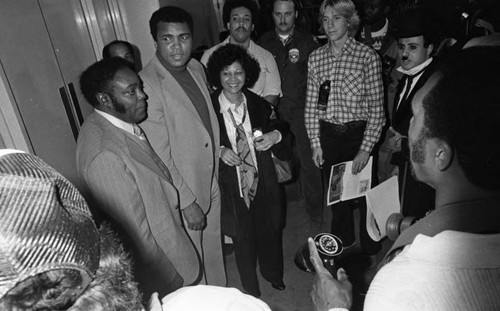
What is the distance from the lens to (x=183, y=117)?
223cm

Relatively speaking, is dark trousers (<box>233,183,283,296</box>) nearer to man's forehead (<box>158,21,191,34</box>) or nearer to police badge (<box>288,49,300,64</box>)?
man's forehead (<box>158,21,191,34</box>)

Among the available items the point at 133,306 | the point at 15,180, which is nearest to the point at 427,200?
the point at 133,306

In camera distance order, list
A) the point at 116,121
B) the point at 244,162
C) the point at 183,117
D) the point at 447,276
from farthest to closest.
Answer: the point at 244,162
the point at 183,117
the point at 116,121
the point at 447,276

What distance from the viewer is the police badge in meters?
3.36

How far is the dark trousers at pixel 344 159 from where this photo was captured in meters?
2.79

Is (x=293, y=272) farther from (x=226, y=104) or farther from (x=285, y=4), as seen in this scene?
(x=285, y=4)

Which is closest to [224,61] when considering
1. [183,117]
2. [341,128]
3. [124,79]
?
[183,117]

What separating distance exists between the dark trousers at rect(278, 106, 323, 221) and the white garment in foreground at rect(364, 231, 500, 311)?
2.67m

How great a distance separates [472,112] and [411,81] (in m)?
A: 1.67

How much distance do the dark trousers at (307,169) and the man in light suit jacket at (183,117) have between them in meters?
1.23

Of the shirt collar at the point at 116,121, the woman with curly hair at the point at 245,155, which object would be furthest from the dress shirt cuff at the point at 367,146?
the shirt collar at the point at 116,121

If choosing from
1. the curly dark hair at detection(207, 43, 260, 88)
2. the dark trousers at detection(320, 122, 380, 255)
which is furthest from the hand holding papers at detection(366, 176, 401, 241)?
the curly dark hair at detection(207, 43, 260, 88)

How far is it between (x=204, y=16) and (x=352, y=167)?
3936 mm

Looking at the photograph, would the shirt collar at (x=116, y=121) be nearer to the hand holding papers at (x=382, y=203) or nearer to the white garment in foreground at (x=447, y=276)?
the white garment in foreground at (x=447, y=276)
